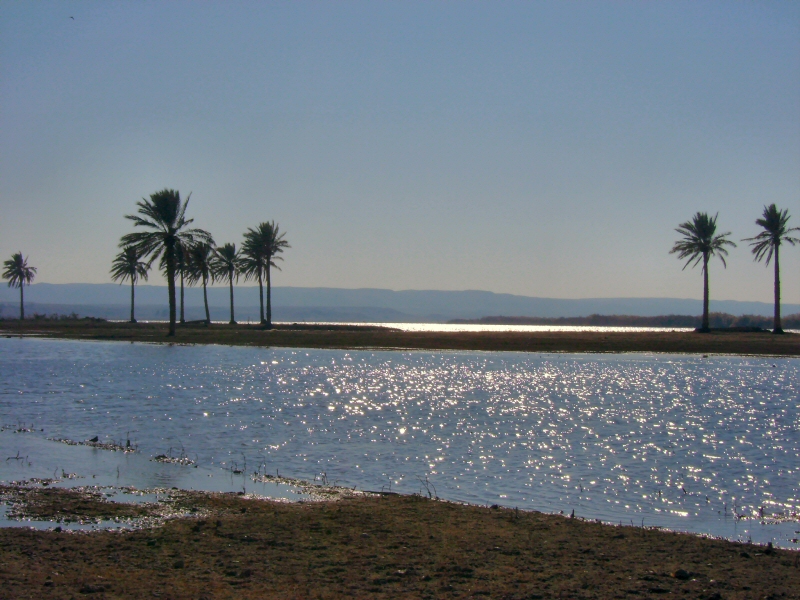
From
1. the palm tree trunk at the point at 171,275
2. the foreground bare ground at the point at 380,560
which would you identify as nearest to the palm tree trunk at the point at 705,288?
the palm tree trunk at the point at 171,275

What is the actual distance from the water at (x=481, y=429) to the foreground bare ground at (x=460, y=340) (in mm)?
14472

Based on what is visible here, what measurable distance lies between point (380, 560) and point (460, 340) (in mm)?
54439

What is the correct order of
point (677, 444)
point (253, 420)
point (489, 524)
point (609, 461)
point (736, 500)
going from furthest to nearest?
1. point (253, 420)
2. point (677, 444)
3. point (609, 461)
4. point (736, 500)
5. point (489, 524)

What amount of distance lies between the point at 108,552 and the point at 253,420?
1334 cm

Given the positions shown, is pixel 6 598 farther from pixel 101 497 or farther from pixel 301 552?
pixel 101 497

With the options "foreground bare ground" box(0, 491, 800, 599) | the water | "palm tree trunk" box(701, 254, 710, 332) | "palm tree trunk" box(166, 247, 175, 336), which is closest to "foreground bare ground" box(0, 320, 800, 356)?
"palm tree trunk" box(166, 247, 175, 336)

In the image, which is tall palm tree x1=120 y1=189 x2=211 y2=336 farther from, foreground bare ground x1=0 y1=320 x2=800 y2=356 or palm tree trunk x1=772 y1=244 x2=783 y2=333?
palm tree trunk x1=772 y1=244 x2=783 y2=333

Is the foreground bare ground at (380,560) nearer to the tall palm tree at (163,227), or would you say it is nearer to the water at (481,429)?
the water at (481,429)

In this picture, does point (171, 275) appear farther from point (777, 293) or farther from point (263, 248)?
point (777, 293)

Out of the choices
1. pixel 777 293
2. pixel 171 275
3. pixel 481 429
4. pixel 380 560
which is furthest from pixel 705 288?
pixel 380 560

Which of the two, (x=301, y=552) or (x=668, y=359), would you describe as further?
(x=668, y=359)

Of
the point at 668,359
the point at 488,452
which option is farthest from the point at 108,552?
the point at 668,359

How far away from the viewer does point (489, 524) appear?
10586 millimetres

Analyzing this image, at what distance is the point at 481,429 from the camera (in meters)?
20.9
